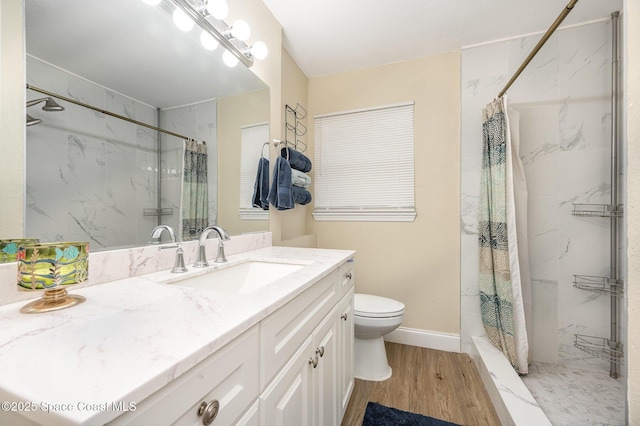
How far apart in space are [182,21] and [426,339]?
2548 mm

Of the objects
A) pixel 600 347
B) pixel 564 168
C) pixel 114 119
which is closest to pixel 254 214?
pixel 114 119

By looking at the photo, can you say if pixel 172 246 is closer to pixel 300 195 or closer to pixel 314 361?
pixel 314 361

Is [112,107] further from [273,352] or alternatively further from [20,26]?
[273,352]

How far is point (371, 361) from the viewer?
1.76 m

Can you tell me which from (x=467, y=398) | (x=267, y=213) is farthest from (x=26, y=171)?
(x=467, y=398)

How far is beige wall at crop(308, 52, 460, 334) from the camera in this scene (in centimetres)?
210

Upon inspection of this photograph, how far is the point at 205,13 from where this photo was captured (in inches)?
48.4

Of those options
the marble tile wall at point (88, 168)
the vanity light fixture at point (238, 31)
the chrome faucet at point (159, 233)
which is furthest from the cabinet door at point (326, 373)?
the vanity light fixture at point (238, 31)

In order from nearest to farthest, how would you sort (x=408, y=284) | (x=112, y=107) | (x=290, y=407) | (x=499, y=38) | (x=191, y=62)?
1. (x=290, y=407)
2. (x=112, y=107)
3. (x=191, y=62)
4. (x=499, y=38)
5. (x=408, y=284)

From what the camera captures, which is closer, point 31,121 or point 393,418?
point 31,121

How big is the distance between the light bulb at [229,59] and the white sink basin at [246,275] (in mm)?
1048

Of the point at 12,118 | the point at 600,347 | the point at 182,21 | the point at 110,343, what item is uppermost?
the point at 182,21

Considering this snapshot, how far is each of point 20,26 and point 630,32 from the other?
1523 mm

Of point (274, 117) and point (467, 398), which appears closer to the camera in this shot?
point (467, 398)
